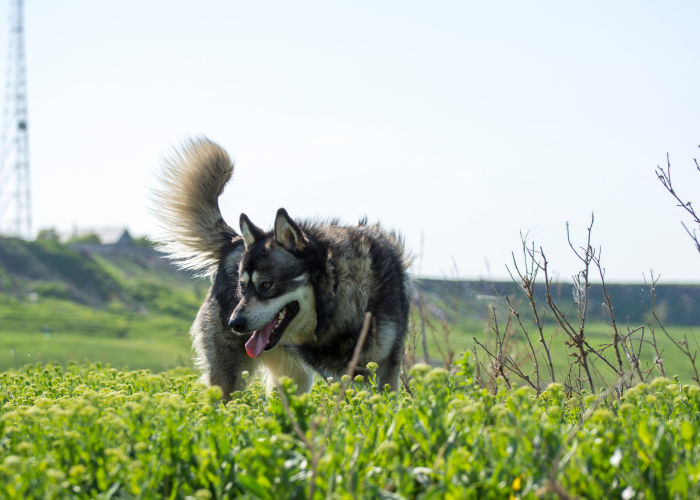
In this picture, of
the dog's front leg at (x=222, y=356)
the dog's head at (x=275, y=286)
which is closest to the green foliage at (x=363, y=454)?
the dog's head at (x=275, y=286)

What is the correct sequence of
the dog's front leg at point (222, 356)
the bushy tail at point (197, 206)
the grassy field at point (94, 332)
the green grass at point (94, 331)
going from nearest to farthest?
the dog's front leg at point (222, 356) < the bushy tail at point (197, 206) < the grassy field at point (94, 332) < the green grass at point (94, 331)

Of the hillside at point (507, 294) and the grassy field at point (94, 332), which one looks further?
the grassy field at point (94, 332)

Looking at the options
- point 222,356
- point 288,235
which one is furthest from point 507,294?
point 222,356

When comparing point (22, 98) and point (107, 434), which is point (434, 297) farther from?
point (22, 98)

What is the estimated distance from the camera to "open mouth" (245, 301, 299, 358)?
5707mm

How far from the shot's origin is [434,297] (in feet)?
33.7

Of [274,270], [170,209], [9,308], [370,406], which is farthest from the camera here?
[9,308]

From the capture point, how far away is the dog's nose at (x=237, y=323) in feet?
17.6

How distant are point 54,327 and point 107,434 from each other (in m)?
37.8

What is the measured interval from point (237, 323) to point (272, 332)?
1.57ft

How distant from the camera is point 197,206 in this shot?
21.7ft

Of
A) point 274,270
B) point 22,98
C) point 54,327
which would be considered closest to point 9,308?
point 54,327

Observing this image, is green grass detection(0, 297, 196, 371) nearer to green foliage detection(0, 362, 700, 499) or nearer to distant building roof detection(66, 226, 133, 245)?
distant building roof detection(66, 226, 133, 245)

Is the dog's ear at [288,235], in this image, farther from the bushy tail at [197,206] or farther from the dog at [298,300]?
the bushy tail at [197,206]
